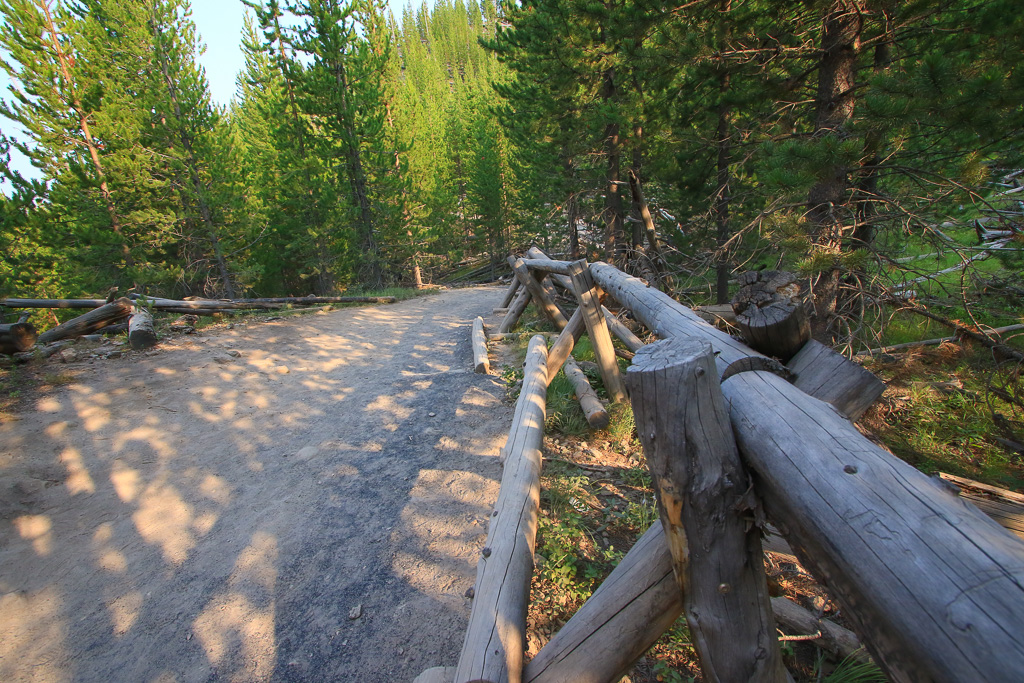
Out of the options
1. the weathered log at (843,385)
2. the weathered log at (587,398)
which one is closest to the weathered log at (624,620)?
the weathered log at (843,385)

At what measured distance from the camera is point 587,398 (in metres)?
4.61

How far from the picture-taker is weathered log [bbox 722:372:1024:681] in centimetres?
73

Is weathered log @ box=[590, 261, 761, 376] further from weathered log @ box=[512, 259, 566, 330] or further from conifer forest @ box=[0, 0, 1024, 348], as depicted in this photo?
weathered log @ box=[512, 259, 566, 330]

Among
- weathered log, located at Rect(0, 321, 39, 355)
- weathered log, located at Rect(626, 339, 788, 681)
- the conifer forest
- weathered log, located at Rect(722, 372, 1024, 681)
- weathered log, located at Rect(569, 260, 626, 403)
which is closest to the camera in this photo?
weathered log, located at Rect(722, 372, 1024, 681)

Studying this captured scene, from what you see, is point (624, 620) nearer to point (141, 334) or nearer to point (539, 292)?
point (539, 292)

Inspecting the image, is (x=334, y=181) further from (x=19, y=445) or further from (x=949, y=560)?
(x=949, y=560)

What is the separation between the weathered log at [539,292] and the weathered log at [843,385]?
5931 mm

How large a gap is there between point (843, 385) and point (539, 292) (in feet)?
20.2

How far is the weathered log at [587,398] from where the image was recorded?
4.31 meters

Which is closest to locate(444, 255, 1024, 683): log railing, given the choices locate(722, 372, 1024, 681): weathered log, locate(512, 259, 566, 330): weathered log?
locate(722, 372, 1024, 681): weathered log

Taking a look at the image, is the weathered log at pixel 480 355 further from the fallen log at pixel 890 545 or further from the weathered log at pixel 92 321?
the weathered log at pixel 92 321

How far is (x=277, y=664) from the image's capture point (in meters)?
2.35

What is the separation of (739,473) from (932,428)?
5056mm

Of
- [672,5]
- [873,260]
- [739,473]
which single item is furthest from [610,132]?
[739,473]
